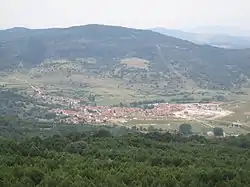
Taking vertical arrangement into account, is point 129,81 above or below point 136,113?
above

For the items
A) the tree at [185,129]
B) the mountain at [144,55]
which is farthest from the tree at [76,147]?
the mountain at [144,55]

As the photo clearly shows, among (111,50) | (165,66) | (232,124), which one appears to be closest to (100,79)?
(165,66)

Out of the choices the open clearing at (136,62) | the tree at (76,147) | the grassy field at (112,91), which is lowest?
the grassy field at (112,91)

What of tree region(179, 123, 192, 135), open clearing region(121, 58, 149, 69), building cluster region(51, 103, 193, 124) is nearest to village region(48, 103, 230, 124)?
building cluster region(51, 103, 193, 124)

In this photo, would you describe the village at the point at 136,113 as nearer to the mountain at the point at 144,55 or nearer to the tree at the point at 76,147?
the tree at the point at 76,147

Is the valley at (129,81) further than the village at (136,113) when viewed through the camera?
Yes

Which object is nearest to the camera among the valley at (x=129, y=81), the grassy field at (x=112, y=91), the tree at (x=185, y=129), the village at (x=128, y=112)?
the tree at (x=185, y=129)

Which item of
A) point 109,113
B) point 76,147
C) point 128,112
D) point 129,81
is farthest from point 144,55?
point 76,147

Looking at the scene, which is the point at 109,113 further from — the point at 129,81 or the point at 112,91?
the point at 129,81

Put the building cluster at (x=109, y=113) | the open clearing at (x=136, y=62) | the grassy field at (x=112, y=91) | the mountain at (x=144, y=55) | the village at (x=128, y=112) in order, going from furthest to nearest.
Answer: the open clearing at (x=136, y=62) < the mountain at (x=144, y=55) < the grassy field at (x=112, y=91) < the village at (x=128, y=112) < the building cluster at (x=109, y=113)

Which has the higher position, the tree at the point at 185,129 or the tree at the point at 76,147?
the tree at the point at 76,147
